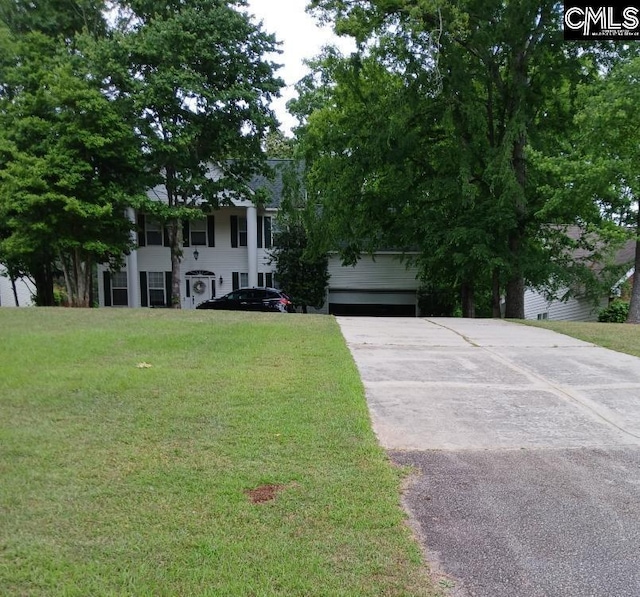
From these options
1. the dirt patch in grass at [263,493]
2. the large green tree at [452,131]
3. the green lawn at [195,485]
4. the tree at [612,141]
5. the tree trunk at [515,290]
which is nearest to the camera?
the green lawn at [195,485]

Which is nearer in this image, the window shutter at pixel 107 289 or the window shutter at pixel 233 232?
the window shutter at pixel 107 289

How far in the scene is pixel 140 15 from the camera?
59.4 ft

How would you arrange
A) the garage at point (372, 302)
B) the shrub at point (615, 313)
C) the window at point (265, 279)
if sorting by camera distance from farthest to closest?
the window at point (265, 279)
the garage at point (372, 302)
the shrub at point (615, 313)

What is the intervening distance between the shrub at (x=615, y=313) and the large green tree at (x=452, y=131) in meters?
6.23

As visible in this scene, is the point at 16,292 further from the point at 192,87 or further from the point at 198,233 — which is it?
the point at 192,87

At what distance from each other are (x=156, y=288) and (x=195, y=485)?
22008 mm

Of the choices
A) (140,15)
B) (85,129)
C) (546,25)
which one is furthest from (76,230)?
(546,25)

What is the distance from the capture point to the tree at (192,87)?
1587cm

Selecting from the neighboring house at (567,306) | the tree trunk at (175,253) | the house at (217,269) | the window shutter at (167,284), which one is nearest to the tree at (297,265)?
the house at (217,269)

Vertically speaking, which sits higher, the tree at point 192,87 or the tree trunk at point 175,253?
the tree at point 192,87

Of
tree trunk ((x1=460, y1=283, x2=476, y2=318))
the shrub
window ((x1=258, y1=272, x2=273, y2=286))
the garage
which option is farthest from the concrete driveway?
window ((x1=258, y1=272, x2=273, y2=286))

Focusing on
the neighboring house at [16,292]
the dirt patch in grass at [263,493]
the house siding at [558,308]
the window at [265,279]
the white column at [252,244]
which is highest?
the white column at [252,244]

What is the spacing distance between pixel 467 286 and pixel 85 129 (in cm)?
1410

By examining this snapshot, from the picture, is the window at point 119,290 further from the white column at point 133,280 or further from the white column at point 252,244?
the white column at point 252,244
